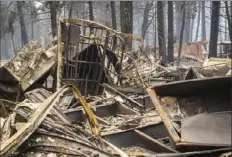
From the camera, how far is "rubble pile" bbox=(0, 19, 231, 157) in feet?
13.5

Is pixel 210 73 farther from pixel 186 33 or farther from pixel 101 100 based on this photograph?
pixel 186 33

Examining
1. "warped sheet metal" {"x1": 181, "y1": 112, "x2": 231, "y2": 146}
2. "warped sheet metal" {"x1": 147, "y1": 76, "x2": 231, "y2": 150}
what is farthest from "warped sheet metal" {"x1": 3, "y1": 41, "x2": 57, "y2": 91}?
"warped sheet metal" {"x1": 181, "y1": 112, "x2": 231, "y2": 146}

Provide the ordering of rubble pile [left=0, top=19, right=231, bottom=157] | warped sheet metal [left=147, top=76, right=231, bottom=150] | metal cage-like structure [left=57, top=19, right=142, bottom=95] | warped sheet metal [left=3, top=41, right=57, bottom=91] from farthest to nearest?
1. warped sheet metal [left=3, top=41, right=57, bottom=91]
2. metal cage-like structure [left=57, top=19, right=142, bottom=95]
3. warped sheet metal [left=147, top=76, right=231, bottom=150]
4. rubble pile [left=0, top=19, right=231, bottom=157]

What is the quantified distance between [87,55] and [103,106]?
2.44 meters

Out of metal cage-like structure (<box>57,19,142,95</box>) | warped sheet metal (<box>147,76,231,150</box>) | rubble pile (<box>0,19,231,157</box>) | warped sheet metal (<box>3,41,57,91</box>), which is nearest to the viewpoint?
rubble pile (<box>0,19,231,157</box>)

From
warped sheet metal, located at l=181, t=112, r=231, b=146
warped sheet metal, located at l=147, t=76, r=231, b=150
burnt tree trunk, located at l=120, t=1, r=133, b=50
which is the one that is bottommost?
warped sheet metal, located at l=181, t=112, r=231, b=146

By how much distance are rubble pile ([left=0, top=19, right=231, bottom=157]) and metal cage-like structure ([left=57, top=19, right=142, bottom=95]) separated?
0.03m

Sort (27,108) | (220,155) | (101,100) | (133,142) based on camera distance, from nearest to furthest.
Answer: (220,155) → (27,108) → (133,142) → (101,100)

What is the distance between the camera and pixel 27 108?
4.52 meters

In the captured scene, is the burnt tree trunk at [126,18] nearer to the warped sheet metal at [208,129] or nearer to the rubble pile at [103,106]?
the rubble pile at [103,106]

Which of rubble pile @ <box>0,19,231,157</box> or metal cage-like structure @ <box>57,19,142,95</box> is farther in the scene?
metal cage-like structure @ <box>57,19,142,95</box>

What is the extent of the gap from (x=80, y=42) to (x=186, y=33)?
4840 cm

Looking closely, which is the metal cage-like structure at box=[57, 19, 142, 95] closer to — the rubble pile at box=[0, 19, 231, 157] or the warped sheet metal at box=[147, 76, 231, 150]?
the rubble pile at box=[0, 19, 231, 157]

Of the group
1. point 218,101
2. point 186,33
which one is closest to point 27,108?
point 218,101
